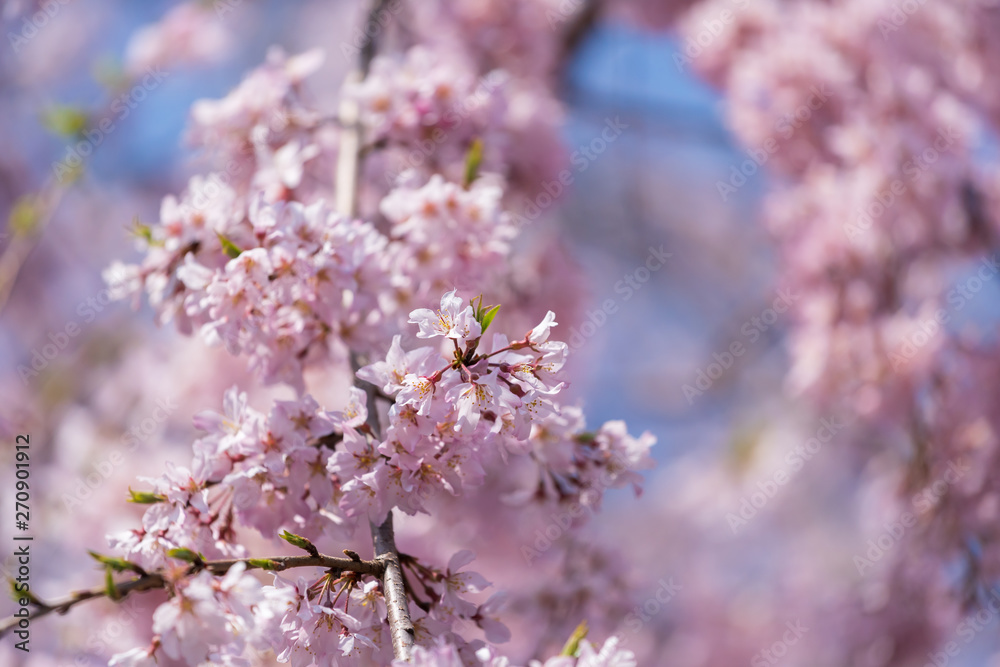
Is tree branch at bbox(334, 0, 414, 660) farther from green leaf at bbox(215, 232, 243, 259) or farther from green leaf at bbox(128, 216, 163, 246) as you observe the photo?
green leaf at bbox(128, 216, 163, 246)

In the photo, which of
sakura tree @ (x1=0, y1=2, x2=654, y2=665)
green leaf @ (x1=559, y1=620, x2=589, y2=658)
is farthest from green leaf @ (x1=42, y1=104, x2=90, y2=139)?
green leaf @ (x1=559, y1=620, x2=589, y2=658)

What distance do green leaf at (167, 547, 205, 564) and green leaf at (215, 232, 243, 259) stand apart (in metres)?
0.56

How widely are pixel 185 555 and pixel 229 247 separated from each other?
1.89ft

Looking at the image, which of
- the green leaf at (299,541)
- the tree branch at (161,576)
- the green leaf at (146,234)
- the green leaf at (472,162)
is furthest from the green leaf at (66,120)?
the green leaf at (299,541)

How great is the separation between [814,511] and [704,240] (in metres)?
3.15

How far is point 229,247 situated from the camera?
1.46m

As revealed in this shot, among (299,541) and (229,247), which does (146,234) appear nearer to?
(229,247)

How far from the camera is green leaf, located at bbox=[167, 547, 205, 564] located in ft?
3.73

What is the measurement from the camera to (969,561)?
112 inches

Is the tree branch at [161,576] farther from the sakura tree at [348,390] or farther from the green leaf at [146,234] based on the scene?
the green leaf at [146,234]

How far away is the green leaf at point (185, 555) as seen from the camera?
1.14 m

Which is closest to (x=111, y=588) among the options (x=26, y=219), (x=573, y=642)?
(x=573, y=642)

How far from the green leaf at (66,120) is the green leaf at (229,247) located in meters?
1.68

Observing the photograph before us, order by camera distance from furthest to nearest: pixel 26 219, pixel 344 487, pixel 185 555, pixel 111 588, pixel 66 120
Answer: pixel 66 120 → pixel 26 219 → pixel 344 487 → pixel 185 555 → pixel 111 588
